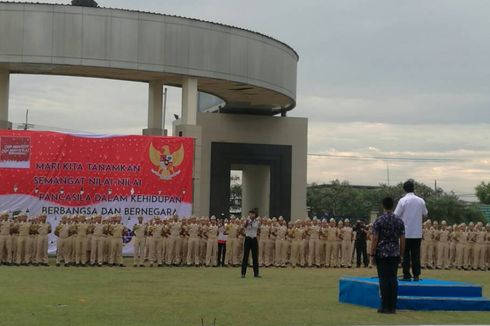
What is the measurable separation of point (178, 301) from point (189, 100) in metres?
17.0

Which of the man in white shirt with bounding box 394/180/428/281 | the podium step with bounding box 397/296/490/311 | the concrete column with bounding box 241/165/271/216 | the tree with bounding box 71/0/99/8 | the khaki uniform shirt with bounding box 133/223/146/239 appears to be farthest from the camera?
the concrete column with bounding box 241/165/271/216

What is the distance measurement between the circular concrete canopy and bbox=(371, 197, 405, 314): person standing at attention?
57.2ft

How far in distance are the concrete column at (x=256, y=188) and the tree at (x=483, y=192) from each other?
57.1 m

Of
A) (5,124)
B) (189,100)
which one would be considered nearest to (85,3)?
(189,100)

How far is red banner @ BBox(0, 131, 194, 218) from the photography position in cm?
2384

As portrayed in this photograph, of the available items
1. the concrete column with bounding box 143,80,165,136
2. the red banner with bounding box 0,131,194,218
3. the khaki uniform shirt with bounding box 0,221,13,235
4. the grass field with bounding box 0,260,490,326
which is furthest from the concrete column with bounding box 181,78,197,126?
the grass field with bounding box 0,260,490,326

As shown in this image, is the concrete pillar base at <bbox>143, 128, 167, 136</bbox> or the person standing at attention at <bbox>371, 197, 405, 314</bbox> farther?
the concrete pillar base at <bbox>143, 128, 167, 136</bbox>

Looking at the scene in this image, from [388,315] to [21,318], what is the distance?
16.1 feet

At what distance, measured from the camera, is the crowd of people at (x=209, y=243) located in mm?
20969

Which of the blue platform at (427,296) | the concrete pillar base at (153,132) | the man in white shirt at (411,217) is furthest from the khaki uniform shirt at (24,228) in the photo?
the man in white shirt at (411,217)

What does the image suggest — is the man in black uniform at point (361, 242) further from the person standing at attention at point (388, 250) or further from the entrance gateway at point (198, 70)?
the person standing at attention at point (388, 250)

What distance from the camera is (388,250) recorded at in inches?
426

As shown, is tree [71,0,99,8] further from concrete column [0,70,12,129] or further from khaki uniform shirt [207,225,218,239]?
khaki uniform shirt [207,225,218,239]

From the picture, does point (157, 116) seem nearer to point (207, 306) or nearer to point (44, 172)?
point (44, 172)
